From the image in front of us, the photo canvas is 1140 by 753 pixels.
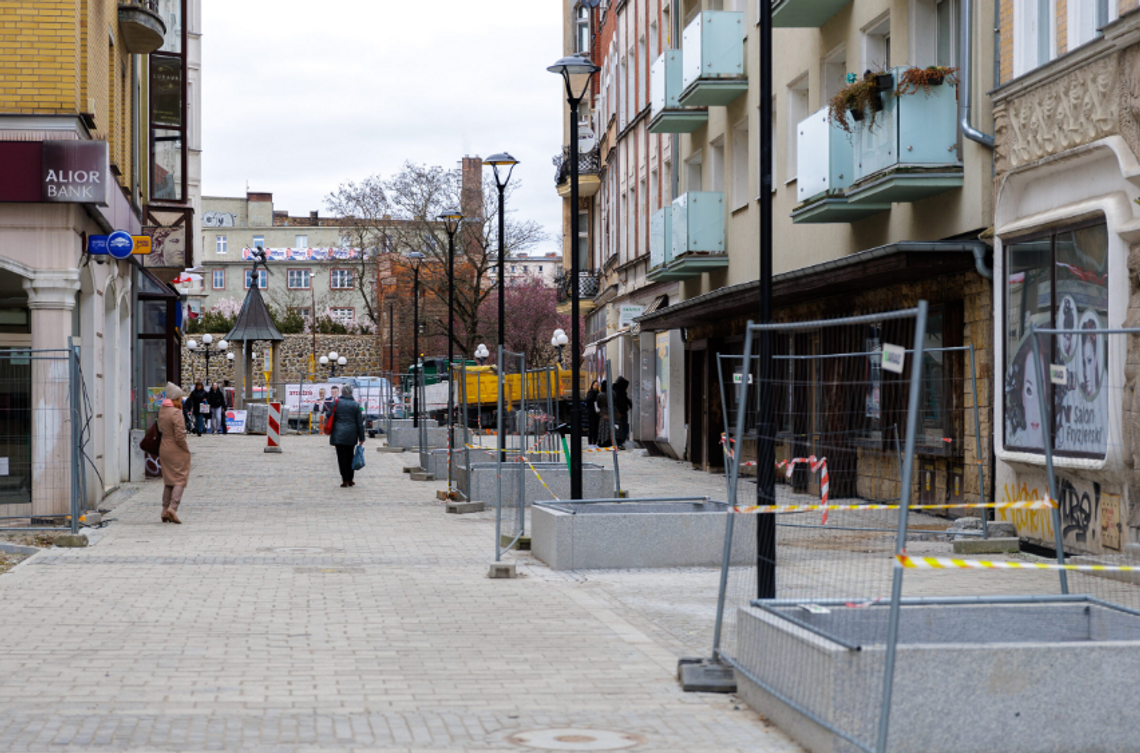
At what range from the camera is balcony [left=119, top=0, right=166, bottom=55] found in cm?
2155

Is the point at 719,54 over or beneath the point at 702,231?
over

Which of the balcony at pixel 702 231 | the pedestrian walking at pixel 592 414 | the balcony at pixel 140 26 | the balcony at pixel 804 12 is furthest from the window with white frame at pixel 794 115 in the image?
the pedestrian walking at pixel 592 414

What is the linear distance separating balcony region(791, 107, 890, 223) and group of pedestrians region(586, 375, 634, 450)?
15843mm

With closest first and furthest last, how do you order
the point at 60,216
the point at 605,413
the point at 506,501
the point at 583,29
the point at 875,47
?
the point at 60,216, the point at 506,501, the point at 875,47, the point at 605,413, the point at 583,29

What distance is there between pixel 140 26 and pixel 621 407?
1707 centimetres

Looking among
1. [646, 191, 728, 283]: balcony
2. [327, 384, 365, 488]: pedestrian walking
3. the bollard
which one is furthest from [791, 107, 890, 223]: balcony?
the bollard

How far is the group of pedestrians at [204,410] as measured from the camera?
1828 inches

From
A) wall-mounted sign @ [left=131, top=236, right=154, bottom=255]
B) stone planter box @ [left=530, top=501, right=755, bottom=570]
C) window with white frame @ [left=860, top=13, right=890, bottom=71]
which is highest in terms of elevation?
window with white frame @ [left=860, top=13, right=890, bottom=71]

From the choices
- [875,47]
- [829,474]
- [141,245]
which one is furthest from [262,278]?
[829,474]

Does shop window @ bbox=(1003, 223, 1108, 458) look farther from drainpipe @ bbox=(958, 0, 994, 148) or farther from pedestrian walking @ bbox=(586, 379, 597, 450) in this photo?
pedestrian walking @ bbox=(586, 379, 597, 450)

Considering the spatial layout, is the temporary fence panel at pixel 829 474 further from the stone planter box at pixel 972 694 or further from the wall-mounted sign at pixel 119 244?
the wall-mounted sign at pixel 119 244

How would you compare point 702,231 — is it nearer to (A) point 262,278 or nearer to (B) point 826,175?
(B) point 826,175

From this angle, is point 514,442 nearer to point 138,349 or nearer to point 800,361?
point 138,349

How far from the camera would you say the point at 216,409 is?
51.2 meters
